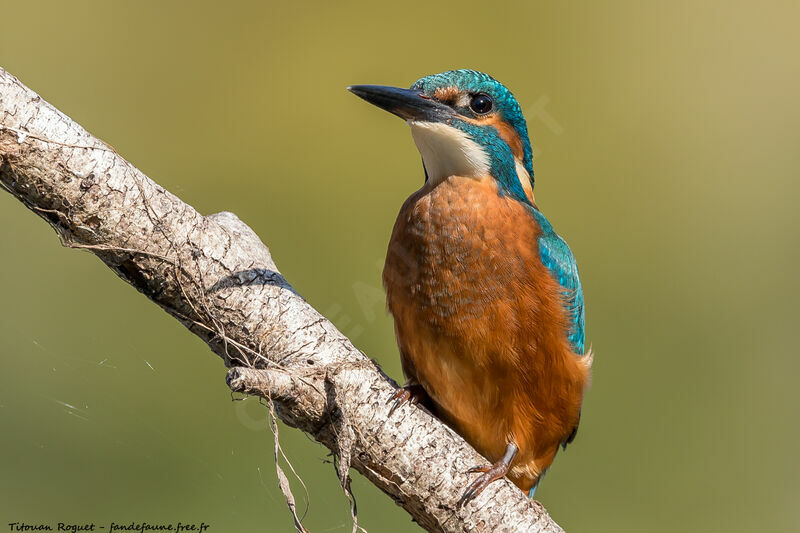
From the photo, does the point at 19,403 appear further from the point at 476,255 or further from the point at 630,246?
the point at 630,246

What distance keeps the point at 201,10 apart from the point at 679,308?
3871 mm

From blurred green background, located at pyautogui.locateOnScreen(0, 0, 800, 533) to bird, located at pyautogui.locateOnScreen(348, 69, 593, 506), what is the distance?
51.8 inches

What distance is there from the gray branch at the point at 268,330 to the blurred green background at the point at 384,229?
1.68 meters

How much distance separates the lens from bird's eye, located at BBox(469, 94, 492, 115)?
335 cm

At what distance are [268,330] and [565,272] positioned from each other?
50.1 inches

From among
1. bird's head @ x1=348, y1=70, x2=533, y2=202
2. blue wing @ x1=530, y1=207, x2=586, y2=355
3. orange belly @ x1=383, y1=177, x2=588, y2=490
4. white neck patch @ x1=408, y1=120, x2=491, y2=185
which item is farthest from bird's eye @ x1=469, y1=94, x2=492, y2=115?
blue wing @ x1=530, y1=207, x2=586, y2=355

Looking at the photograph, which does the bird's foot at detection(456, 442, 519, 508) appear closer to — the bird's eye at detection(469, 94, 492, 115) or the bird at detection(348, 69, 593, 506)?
the bird at detection(348, 69, 593, 506)

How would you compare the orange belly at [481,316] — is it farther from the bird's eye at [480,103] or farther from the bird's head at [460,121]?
the bird's eye at [480,103]

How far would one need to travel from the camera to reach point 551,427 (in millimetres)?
3342

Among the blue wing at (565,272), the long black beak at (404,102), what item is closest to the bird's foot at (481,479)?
the blue wing at (565,272)

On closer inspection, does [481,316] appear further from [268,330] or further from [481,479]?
[268,330]

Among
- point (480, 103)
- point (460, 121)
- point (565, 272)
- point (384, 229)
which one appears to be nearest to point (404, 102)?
point (460, 121)

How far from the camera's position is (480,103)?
11.0 ft

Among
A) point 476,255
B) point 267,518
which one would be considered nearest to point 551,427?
point 476,255
